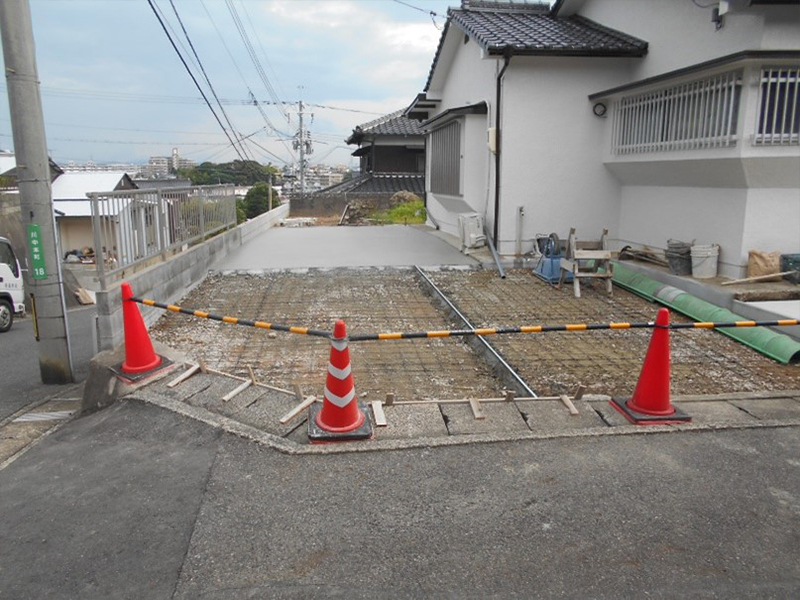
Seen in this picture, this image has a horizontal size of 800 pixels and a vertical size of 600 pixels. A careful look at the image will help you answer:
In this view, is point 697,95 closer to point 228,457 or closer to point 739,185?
point 739,185

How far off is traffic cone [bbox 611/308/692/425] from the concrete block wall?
467 centimetres

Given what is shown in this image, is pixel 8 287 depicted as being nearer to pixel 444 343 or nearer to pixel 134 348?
pixel 134 348

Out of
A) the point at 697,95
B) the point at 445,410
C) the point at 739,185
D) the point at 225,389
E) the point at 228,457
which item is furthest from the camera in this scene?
the point at 697,95

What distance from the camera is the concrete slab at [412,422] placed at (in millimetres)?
4047

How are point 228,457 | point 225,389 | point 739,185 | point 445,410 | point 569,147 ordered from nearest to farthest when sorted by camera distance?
point 228,457 → point 445,410 → point 225,389 → point 739,185 → point 569,147

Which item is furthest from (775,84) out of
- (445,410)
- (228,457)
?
(228,457)

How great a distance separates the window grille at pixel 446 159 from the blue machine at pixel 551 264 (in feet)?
11.0

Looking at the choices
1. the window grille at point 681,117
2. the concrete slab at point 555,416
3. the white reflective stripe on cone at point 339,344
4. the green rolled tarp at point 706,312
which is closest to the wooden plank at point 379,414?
the white reflective stripe on cone at point 339,344

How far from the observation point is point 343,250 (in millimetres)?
12836

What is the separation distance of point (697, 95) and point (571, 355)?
4535 mm

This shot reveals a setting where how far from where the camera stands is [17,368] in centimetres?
769

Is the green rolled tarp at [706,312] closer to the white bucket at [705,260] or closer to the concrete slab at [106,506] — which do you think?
the white bucket at [705,260]

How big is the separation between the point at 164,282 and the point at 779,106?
804cm

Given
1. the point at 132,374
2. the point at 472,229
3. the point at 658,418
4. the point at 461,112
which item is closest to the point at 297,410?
the point at 132,374
